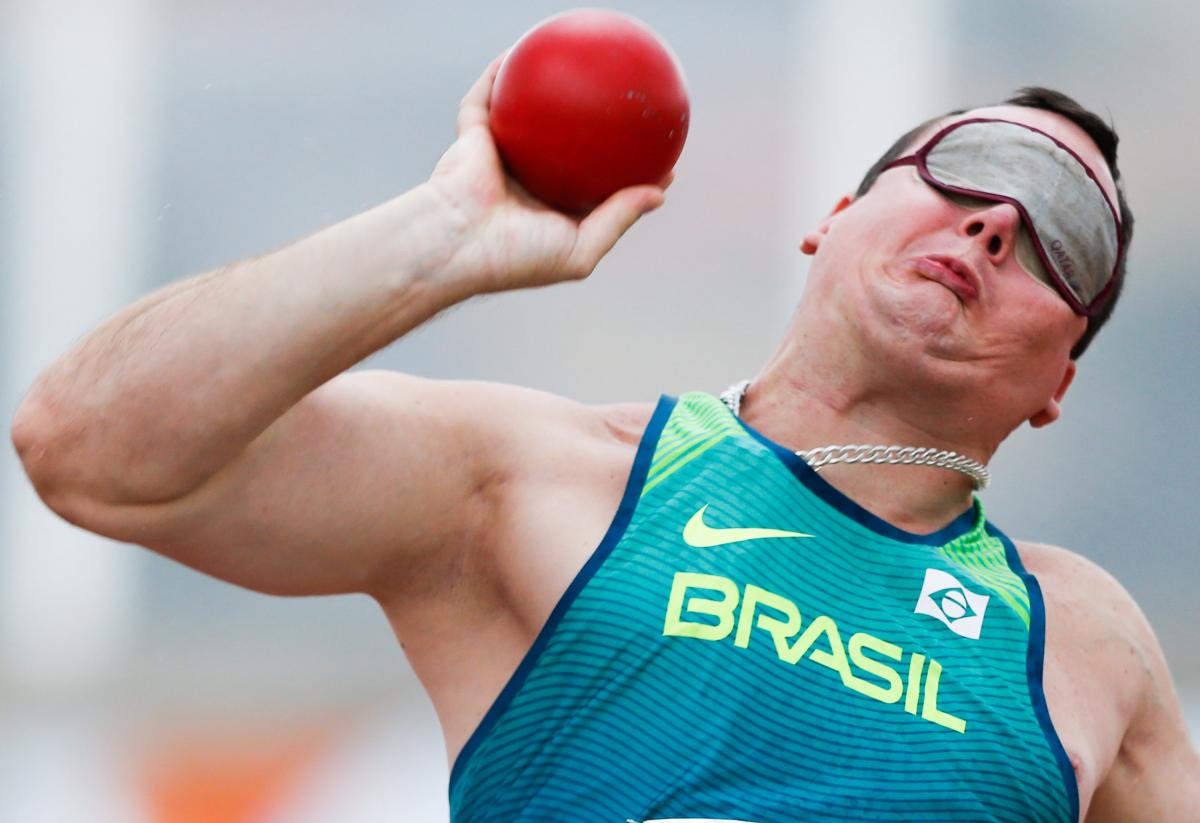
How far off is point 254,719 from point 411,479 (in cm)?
358

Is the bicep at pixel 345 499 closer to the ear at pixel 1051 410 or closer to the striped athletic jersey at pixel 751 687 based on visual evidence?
the striped athletic jersey at pixel 751 687

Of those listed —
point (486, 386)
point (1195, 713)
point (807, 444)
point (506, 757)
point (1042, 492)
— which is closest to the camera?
point (506, 757)

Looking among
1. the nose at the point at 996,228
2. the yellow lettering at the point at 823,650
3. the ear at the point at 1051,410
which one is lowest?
the yellow lettering at the point at 823,650

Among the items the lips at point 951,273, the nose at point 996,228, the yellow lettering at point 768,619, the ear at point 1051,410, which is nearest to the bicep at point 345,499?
the yellow lettering at point 768,619

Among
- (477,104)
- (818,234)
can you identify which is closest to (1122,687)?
(818,234)

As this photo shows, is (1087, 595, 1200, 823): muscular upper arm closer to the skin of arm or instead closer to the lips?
the lips

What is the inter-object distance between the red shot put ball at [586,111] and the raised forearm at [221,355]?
0.79 ft

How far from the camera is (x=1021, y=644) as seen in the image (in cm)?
254

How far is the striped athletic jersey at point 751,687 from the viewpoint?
223 cm

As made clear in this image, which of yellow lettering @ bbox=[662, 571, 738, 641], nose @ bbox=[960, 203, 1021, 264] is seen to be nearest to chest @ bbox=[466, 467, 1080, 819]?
yellow lettering @ bbox=[662, 571, 738, 641]

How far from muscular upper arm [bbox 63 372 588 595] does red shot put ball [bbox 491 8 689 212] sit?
15.5 inches

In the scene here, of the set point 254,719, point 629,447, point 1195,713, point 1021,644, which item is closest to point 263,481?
point 629,447

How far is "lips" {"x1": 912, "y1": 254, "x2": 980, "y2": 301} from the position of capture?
8.83ft

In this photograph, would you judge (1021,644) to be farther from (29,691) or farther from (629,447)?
(29,691)
